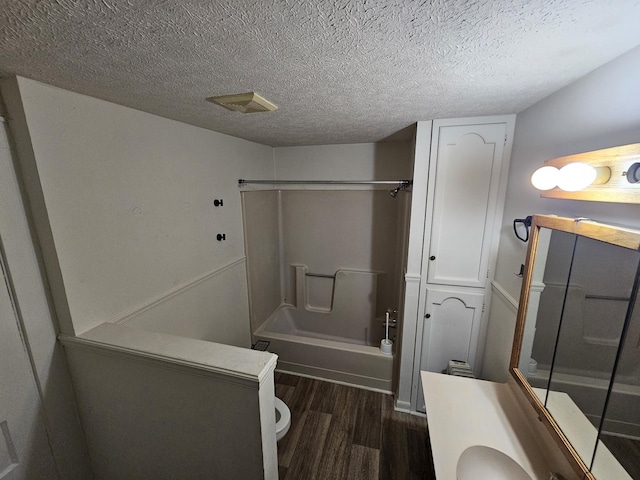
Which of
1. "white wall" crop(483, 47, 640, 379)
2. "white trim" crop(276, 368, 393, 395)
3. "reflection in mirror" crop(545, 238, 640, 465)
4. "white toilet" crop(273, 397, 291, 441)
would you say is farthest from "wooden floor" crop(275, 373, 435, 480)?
"reflection in mirror" crop(545, 238, 640, 465)

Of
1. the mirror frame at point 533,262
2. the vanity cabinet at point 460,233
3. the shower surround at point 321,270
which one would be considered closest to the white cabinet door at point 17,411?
the shower surround at point 321,270

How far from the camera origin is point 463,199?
168 cm

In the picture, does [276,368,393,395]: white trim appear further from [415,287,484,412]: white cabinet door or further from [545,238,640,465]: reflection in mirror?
[545,238,640,465]: reflection in mirror

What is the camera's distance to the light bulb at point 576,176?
2.60 feet

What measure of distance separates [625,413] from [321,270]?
8.21 feet

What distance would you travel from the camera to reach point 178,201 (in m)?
1.61

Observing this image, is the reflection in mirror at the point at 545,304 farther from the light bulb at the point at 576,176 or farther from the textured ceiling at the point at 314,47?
the textured ceiling at the point at 314,47

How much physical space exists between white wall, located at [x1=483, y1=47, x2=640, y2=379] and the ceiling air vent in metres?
1.28

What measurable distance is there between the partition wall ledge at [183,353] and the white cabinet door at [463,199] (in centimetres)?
140

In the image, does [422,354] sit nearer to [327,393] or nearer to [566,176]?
[327,393]

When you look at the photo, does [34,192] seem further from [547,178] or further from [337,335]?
[337,335]

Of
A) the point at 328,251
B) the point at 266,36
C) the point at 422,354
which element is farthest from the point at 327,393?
the point at 266,36

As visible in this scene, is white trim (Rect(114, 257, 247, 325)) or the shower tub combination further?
the shower tub combination

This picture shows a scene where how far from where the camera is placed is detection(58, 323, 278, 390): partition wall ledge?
35.7 inches
